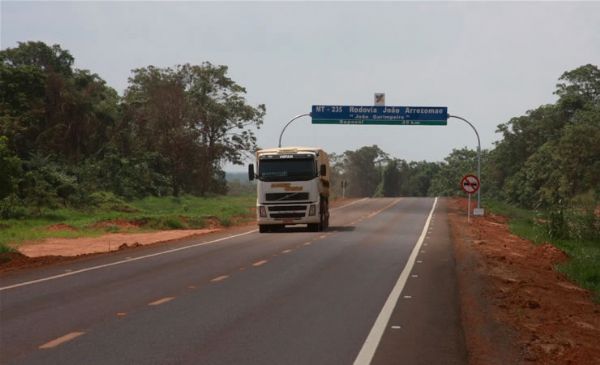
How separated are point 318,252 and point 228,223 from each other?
53.5ft

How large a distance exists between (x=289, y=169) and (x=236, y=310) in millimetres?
16221

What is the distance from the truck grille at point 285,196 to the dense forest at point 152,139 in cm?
989

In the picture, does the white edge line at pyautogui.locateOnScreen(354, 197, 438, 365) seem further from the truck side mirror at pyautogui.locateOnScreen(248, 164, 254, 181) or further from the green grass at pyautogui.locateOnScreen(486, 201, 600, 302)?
the truck side mirror at pyautogui.locateOnScreen(248, 164, 254, 181)

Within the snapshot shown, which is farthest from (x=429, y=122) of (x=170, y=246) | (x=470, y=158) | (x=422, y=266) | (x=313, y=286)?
(x=470, y=158)

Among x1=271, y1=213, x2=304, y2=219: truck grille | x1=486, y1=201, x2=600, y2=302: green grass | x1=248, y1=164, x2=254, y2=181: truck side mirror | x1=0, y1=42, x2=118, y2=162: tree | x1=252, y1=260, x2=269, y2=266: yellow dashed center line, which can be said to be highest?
x1=0, y1=42, x2=118, y2=162: tree

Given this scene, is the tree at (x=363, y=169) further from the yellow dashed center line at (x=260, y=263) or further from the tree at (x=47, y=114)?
the yellow dashed center line at (x=260, y=263)

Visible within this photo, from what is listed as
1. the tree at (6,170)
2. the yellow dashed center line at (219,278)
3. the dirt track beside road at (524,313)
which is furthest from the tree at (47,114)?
the dirt track beside road at (524,313)

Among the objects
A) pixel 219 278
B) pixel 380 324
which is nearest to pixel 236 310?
pixel 380 324

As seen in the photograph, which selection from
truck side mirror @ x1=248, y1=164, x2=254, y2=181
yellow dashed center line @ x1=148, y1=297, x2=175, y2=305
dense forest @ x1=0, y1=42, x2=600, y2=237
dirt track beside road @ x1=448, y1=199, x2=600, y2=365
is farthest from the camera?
dense forest @ x1=0, y1=42, x2=600, y2=237

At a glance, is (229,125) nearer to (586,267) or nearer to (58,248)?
(58,248)

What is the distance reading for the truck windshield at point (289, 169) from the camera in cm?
2558

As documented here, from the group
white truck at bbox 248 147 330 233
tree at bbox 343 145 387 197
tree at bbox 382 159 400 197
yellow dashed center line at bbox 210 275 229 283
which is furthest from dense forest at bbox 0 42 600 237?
tree at bbox 343 145 387 197

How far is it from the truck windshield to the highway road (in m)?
8.19

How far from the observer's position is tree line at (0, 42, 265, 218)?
126ft
